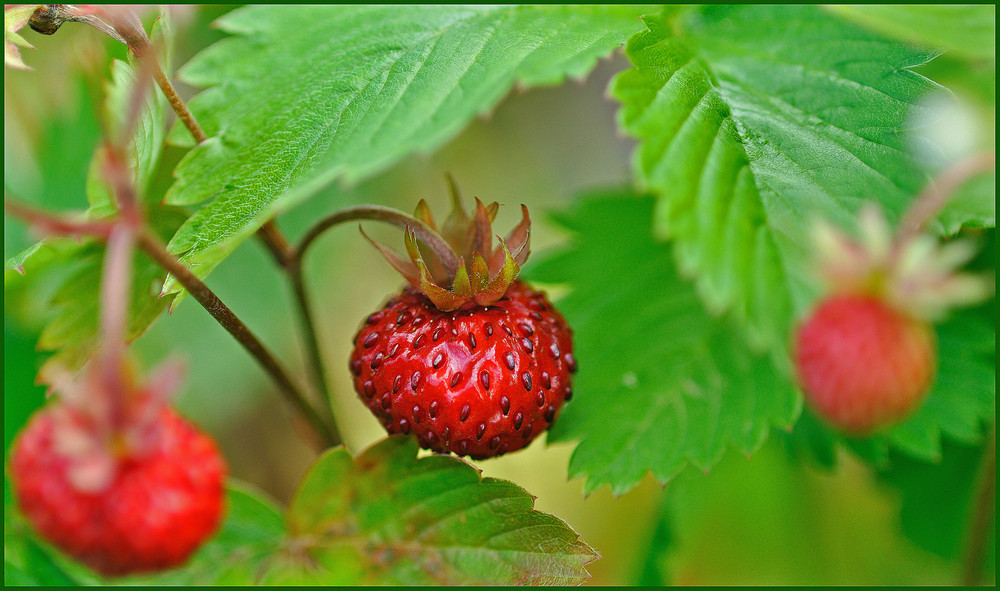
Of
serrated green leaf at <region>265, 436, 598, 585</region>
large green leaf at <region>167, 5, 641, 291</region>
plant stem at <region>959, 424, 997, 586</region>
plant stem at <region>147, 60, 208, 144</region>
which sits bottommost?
plant stem at <region>959, 424, 997, 586</region>

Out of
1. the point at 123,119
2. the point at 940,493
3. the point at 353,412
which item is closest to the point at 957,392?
the point at 940,493

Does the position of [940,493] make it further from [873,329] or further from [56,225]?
[56,225]

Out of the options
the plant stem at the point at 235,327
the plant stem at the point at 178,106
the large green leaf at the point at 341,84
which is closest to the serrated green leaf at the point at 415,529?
the plant stem at the point at 235,327

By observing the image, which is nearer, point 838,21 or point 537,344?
point 537,344

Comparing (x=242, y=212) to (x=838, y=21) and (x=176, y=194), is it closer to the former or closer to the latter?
(x=176, y=194)

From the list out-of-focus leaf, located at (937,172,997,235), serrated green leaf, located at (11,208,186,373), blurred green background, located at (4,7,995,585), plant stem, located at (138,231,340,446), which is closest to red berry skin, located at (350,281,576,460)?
plant stem, located at (138,231,340,446)

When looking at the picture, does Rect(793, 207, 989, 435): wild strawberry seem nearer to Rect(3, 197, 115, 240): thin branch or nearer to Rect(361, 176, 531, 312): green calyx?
Rect(361, 176, 531, 312): green calyx

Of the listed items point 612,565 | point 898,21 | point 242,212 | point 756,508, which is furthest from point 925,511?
point 242,212
